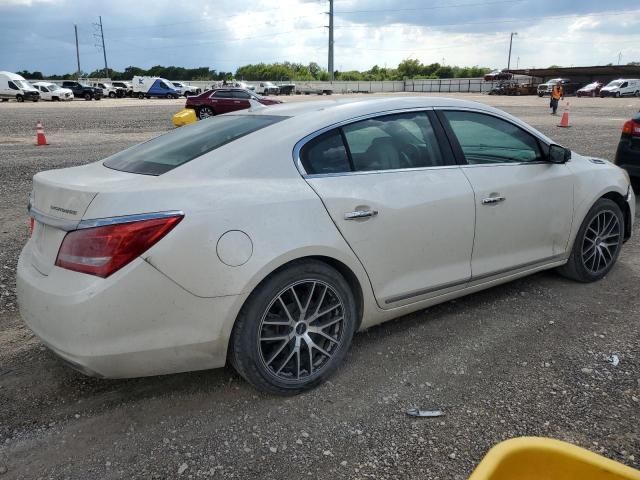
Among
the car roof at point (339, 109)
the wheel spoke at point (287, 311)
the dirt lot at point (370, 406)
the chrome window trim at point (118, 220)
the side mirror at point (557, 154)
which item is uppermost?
the car roof at point (339, 109)

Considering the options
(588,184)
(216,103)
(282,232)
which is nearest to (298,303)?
(282,232)

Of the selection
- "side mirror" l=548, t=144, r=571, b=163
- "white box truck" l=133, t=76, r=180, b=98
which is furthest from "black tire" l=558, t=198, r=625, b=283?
"white box truck" l=133, t=76, r=180, b=98

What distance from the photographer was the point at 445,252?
138 inches

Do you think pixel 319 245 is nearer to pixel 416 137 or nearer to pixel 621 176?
pixel 416 137

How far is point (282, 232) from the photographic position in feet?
9.13

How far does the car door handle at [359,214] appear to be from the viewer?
9.97 ft

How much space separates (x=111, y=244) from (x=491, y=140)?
2.83 m

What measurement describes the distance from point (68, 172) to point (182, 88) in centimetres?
5458

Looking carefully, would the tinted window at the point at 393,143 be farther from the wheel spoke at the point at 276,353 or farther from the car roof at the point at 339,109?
the wheel spoke at the point at 276,353

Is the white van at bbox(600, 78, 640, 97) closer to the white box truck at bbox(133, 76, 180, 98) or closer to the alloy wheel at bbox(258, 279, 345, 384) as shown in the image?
the white box truck at bbox(133, 76, 180, 98)

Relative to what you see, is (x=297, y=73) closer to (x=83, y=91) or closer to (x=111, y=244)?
(x=83, y=91)

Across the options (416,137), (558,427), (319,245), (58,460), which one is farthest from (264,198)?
(558,427)

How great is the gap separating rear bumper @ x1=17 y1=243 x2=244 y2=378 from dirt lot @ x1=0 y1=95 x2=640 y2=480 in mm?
370

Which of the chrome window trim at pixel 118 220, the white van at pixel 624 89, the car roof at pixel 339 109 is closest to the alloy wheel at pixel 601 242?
the car roof at pixel 339 109
